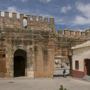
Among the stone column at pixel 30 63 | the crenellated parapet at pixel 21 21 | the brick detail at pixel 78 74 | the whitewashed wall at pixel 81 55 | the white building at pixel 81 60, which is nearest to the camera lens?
the stone column at pixel 30 63

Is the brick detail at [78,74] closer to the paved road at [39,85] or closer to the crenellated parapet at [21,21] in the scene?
the paved road at [39,85]

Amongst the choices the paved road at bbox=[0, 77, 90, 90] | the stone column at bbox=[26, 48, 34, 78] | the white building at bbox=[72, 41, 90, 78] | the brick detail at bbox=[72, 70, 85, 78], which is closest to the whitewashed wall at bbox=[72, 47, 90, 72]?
the white building at bbox=[72, 41, 90, 78]

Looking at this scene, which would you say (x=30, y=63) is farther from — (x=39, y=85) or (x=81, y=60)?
(x=81, y=60)

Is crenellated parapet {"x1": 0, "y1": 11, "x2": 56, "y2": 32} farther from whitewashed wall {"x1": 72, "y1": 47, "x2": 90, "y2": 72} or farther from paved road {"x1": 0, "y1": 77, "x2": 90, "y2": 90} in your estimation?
paved road {"x1": 0, "y1": 77, "x2": 90, "y2": 90}

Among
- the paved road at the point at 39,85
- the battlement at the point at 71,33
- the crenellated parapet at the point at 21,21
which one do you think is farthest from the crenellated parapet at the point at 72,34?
the crenellated parapet at the point at 21,21

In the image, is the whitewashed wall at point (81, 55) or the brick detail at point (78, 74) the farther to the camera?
the brick detail at point (78, 74)

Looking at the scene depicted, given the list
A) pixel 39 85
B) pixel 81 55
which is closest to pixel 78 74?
pixel 81 55

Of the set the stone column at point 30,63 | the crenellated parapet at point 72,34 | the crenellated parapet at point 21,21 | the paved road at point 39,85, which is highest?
the crenellated parapet at point 21,21

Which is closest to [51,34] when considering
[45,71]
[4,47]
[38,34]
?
[38,34]

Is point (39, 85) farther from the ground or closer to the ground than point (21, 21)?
closer to the ground

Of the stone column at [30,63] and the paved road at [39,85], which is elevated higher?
the stone column at [30,63]

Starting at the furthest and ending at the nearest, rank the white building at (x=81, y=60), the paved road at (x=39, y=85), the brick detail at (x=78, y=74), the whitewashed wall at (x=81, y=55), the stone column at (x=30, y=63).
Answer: the brick detail at (x=78, y=74) → the white building at (x=81, y=60) → the whitewashed wall at (x=81, y=55) → the stone column at (x=30, y=63) → the paved road at (x=39, y=85)

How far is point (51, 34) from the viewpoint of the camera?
1916 centimetres

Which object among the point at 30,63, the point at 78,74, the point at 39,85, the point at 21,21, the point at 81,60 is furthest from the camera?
the point at 21,21
